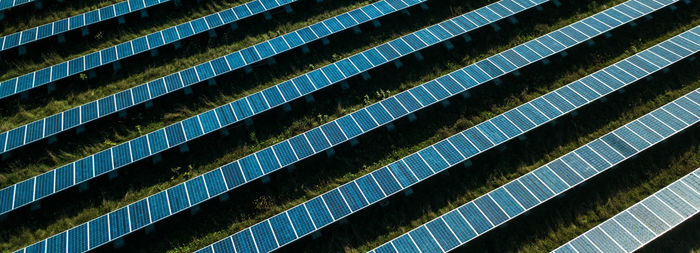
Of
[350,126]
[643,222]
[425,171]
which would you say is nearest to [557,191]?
[643,222]

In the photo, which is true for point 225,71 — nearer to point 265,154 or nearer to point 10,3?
point 265,154

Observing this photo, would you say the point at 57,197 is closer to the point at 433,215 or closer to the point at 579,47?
the point at 433,215

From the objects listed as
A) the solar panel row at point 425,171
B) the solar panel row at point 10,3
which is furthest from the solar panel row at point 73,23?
the solar panel row at point 425,171

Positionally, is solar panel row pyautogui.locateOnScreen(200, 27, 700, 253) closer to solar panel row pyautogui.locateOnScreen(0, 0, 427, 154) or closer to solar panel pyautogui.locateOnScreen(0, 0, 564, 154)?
solar panel pyautogui.locateOnScreen(0, 0, 564, 154)

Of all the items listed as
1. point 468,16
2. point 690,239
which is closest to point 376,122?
point 468,16

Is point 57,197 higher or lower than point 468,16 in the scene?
lower

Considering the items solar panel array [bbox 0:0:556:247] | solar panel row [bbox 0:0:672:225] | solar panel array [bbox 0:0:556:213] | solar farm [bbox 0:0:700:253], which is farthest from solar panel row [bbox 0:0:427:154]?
solar panel array [bbox 0:0:556:247]

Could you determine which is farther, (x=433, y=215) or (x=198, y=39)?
(x=198, y=39)

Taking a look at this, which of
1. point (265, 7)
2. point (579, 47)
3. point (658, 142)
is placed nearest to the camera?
point (658, 142)
